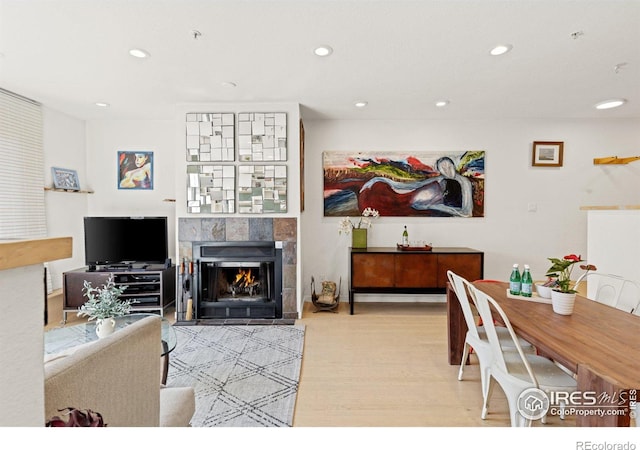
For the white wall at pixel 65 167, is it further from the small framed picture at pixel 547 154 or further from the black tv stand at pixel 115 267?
the small framed picture at pixel 547 154

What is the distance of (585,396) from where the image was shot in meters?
1.12

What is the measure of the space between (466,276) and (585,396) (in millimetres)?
2675

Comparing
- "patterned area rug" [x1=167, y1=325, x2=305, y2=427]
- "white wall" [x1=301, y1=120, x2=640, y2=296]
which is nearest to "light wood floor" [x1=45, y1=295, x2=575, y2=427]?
"patterned area rug" [x1=167, y1=325, x2=305, y2=427]

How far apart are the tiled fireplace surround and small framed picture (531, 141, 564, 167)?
340 centimetres

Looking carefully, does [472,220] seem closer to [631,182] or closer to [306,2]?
[631,182]

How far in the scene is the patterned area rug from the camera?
6.31 feet

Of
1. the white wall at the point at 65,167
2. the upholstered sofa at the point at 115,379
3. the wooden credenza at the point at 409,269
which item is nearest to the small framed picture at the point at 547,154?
the wooden credenza at the point at 409,269

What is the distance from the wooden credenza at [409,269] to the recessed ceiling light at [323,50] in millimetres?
2196

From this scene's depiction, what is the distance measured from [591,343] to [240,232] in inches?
123

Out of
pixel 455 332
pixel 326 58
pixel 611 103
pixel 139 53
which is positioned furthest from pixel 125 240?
pixel 611 103

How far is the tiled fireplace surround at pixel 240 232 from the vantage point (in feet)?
11.8

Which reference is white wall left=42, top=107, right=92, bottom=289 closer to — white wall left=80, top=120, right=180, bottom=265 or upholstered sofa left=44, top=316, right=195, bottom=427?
white wall left=80, top=120, right=180, bottom=265

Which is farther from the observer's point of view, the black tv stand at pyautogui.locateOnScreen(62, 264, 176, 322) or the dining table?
the black tv stand at pyautogui.locateOnScreen(62, 264, 176, 322)

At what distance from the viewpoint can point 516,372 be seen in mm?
1634
